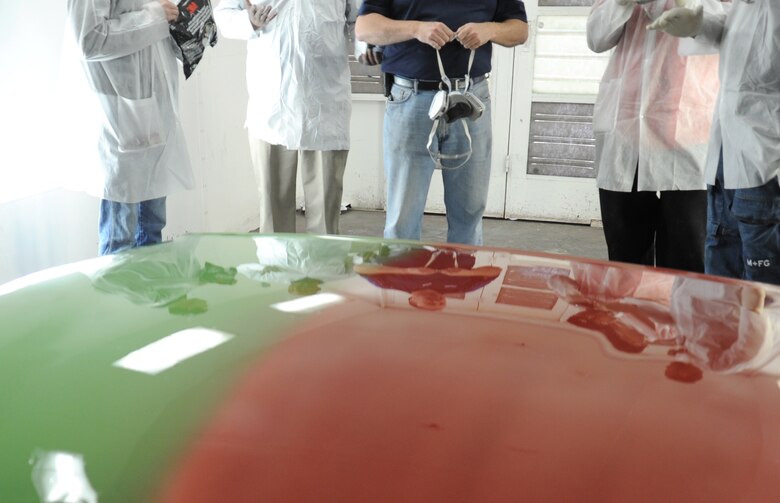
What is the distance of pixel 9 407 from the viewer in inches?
24.2

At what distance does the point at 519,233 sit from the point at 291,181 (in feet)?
5.63

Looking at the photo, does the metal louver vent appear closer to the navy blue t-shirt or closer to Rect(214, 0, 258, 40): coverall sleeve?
Rect(214, 0, 258, 40): coverall sleeve

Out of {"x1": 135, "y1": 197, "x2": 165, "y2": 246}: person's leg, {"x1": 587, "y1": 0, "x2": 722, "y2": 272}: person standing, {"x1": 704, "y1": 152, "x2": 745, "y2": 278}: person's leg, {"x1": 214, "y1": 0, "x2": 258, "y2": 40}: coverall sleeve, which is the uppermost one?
{"x1": 214, "y1": 0, "x2": 258, "y2": 40}: coverall sleeve

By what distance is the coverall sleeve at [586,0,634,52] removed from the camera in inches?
81.4

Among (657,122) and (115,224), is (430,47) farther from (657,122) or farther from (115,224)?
(115,224)

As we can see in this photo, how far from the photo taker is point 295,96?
2.71 m

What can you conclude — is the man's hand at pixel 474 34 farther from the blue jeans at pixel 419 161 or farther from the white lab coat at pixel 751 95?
the white lab coat at pixel 751 95

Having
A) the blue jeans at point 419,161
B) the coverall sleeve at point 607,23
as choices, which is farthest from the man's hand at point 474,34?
the coverall sleeve at point 607,23

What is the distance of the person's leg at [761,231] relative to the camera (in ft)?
5.23

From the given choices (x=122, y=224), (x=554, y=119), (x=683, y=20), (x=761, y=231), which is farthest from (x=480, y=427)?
(x=554, y=119)

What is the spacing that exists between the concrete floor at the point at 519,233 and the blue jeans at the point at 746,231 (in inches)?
78.1

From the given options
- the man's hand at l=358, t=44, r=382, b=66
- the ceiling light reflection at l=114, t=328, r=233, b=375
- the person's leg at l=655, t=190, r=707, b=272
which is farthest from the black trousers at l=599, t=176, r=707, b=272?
the ceiling light reflection at l=114, t=328, r=233, b=375

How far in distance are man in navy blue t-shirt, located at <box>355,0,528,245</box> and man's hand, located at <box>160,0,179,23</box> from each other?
1.82 ft

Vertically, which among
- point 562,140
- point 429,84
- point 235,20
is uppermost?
point 235,20
